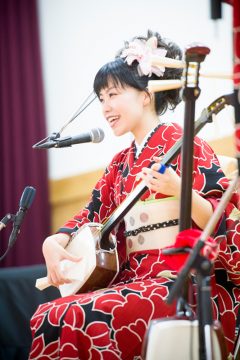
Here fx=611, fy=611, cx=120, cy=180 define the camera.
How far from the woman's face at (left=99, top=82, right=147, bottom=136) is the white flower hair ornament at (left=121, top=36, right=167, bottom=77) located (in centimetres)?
7

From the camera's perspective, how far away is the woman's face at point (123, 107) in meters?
1.91

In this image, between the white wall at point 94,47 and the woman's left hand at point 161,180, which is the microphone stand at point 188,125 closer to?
the woman's left hand at point 161,180

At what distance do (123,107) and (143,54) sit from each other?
0.57ft

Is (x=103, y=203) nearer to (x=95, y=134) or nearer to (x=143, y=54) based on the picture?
(x=95, y=134)

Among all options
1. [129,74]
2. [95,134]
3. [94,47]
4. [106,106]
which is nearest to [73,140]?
[95,134]

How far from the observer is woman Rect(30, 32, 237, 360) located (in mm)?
1522

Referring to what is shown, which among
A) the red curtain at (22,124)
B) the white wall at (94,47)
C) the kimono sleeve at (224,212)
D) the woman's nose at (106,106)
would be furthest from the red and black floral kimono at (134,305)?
the red curtain at (22,124)

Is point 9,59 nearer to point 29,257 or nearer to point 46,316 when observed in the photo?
point 29,257

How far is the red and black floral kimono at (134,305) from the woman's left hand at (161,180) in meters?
0.18

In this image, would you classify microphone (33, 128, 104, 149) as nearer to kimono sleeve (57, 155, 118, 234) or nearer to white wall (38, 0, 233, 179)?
kimono sleeve (57, 155, 118, 234)

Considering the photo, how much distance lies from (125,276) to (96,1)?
7.10 feet

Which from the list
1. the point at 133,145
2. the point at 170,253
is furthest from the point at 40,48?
the point at 170,253

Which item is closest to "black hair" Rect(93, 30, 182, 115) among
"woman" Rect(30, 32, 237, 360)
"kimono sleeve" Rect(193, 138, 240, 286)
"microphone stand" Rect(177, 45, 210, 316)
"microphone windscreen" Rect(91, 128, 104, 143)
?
"woman" Rect(30, 32, 237, 360)

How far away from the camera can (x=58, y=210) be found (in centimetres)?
383
